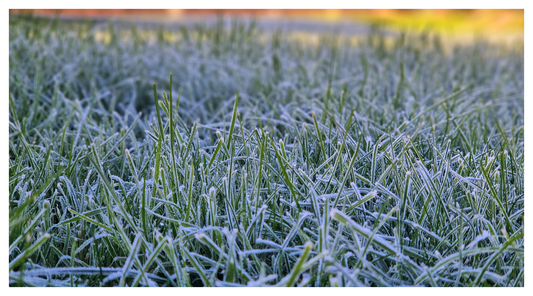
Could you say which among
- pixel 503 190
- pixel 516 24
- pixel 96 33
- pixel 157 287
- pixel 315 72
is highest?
pixel 516 24

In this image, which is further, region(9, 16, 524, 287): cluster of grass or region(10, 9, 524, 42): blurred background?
region(10, 9, 524, 42): blurred background

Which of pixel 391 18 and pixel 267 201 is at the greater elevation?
pixel 391 18

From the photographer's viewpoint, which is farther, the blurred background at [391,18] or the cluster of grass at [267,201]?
the blurred background at [391,18]

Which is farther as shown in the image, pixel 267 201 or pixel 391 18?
pixel 391 18

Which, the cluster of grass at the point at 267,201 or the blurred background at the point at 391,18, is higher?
the blurred background at the point at 391,18

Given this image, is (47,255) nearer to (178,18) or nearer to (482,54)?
(482,54)

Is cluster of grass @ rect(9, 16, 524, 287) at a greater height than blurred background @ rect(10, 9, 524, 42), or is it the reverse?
blurred background @ rect(10, 9, 524, 42)

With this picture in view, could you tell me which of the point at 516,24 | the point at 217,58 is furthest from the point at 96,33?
the point at 516,24

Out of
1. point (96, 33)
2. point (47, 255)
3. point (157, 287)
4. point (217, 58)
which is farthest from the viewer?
point (96, 33)
